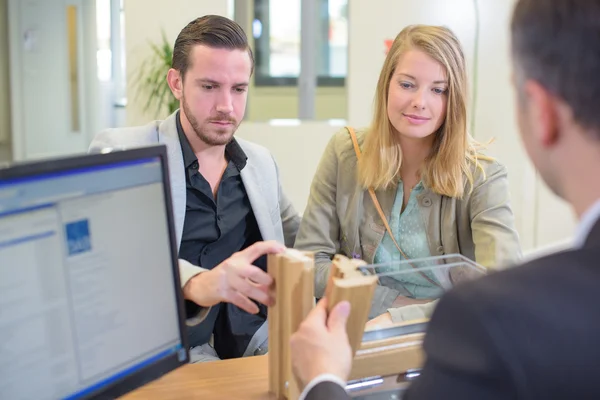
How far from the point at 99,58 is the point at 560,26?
4.90m

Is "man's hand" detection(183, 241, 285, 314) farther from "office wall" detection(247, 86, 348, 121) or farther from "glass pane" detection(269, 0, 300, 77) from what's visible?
"glass pane" detection(269, 0, 300, 77)

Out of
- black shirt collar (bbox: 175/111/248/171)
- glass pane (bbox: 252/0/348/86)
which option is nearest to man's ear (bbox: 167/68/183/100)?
black shirt collar (bbox: 175/111/248/171)

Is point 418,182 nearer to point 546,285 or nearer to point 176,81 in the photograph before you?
point 176,81

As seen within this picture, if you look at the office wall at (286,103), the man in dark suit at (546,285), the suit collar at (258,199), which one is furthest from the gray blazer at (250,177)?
the office wall at (286,103)

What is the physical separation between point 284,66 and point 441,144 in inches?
119

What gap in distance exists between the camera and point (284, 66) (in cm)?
487

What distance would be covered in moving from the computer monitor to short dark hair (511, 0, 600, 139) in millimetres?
575

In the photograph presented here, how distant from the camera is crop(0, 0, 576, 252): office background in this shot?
4492mm

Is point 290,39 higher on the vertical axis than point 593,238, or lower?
higher

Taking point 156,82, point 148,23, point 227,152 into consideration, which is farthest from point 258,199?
point 148,23

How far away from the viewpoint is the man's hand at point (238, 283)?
4.01 feet

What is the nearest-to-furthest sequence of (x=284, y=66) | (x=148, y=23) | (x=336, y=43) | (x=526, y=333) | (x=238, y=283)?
(x=526, y=333), (x=238, y=283), (x=148, y=23), (x=336, y=43), (x=284, y=66)

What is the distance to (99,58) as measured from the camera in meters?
5.20

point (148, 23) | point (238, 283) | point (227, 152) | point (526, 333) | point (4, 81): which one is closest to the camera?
point (526, 333)
